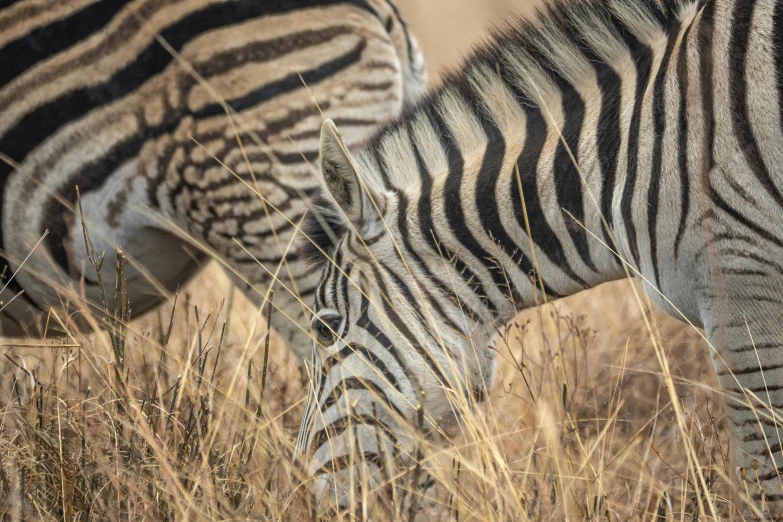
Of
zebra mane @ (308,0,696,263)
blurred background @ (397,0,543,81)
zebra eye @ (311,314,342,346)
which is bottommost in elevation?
zebra eye @ (311,314,342,346)

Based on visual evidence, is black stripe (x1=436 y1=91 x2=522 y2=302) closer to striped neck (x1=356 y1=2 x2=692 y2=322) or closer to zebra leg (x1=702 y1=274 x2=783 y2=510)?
striped neck (x1=356 y1=2 x2=692 y2=322)

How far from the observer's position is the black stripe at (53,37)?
3.91 meters

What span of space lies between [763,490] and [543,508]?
2.00 feet

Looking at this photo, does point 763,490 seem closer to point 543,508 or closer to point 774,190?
point 543,508

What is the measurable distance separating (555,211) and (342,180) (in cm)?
71

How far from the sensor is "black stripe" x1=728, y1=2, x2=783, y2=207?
2.34 meters

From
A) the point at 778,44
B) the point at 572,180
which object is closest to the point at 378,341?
the point at 572,180

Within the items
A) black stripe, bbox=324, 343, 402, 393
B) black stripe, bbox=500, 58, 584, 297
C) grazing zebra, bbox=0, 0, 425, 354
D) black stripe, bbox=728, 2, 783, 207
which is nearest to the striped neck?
black stripe, bbox=500, 58, 584, 297

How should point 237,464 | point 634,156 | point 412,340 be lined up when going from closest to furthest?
point 634,156 → point 237,464 → point 412,340

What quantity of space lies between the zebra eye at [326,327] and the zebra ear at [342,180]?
1.06 feet

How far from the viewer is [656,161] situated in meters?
2.51

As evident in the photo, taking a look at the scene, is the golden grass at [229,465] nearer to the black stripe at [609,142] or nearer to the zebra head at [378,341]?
the zebra head at [378,341]

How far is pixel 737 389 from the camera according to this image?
7.88ft

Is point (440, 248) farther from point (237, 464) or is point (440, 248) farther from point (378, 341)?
point (237, 464)
